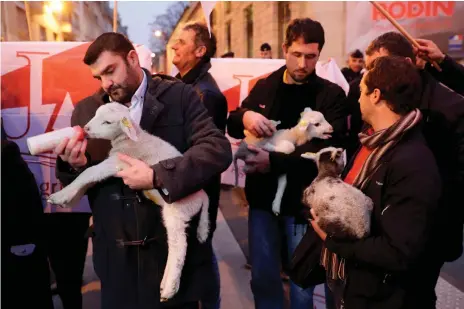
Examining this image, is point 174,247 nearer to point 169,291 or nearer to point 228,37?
point 169,291

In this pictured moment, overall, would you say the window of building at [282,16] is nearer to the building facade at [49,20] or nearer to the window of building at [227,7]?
the building facade at [49,20]

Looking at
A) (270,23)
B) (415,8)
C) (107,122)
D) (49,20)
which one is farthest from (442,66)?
(49,20)

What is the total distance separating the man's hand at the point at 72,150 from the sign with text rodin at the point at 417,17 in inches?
447

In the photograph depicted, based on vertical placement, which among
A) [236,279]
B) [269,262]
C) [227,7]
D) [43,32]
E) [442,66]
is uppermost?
[227,7]

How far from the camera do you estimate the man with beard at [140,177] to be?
183 centimetres

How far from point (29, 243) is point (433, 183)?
6.82 ft

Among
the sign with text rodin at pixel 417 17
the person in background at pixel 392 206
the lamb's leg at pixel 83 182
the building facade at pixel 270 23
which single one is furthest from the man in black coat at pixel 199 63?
the sign with text rodin at pixel 417 17

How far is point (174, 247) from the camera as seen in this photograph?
1898 mm

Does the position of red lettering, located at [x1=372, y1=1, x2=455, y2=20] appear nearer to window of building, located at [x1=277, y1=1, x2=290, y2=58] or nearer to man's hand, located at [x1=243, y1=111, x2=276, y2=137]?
window of building, located at [x1=277, y1=1, x2=290, y2=58]

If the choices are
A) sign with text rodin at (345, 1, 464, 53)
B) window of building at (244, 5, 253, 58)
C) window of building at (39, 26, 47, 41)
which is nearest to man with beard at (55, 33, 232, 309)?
sign with text rodin at (345, 1, 464, 53)

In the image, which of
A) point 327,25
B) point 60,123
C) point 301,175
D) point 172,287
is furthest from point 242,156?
point 327,25

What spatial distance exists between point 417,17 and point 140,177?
39.8 feet

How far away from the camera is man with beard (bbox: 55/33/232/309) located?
183 cm

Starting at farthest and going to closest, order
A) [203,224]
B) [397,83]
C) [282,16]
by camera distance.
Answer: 1. [282,16]
2. [203,224]
3. [397,83]
